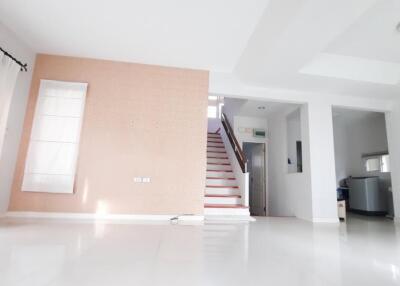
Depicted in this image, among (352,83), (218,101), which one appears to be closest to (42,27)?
(352,83)

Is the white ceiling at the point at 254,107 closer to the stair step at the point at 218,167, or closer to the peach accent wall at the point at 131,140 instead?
the stair step at the point at 218,167

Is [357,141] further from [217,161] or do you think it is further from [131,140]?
[131,140]

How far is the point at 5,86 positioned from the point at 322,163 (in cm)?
644

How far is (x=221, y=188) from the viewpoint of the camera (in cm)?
581

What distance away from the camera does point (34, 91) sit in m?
4.50

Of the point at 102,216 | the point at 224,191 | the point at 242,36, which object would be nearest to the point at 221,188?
the point at 224,191

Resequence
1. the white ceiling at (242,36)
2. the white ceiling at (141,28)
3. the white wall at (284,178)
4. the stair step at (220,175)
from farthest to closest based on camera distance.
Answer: the stair step at (220,175), the white wall at (284,178), the white ceiling at (141,28), the white ceiling at (242,36)

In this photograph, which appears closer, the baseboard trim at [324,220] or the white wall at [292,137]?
the baseboard trim at [324,220]

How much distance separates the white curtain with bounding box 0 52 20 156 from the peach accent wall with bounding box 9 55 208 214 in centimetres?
69

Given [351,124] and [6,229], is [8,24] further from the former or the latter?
[351,124]

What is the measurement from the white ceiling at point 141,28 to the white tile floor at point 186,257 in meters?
3.26

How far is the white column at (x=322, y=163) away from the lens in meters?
5.08

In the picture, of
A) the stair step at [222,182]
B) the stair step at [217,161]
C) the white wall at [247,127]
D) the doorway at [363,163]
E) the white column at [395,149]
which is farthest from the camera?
the white wall at [247,127]

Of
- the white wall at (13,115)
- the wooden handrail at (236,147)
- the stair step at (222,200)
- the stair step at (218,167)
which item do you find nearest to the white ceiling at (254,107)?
the wooden handrail at (236,147)
